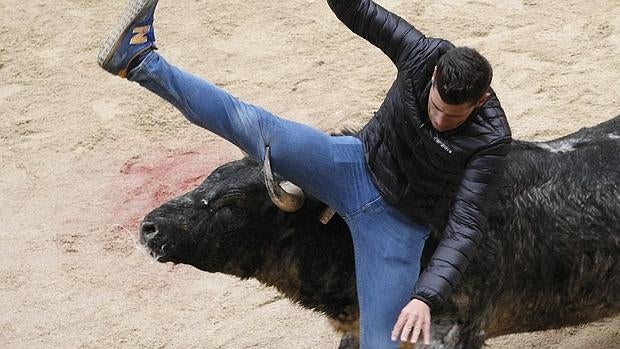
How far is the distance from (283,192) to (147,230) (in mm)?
806

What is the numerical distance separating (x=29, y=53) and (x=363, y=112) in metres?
3.40

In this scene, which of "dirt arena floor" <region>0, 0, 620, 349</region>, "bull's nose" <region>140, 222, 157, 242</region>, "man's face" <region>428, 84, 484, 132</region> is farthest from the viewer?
"dirt arena floor" <region>0, 0, 620, 349</region>

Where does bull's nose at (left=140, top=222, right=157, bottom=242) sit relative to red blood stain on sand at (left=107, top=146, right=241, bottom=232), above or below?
above

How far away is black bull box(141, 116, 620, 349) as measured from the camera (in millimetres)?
5969

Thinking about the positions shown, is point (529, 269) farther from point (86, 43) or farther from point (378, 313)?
point (86, 43)

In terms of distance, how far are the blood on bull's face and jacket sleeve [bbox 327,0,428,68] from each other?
0.98m

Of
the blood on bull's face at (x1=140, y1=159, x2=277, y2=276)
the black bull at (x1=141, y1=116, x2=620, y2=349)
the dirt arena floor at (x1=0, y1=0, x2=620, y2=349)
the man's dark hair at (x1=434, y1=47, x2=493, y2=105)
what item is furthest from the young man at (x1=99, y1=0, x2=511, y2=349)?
the dirt arena floor at (x1=0, y1=0, x2=620, y2=349)

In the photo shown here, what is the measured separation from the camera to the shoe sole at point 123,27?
18.0ft

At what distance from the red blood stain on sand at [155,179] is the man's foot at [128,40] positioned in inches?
122

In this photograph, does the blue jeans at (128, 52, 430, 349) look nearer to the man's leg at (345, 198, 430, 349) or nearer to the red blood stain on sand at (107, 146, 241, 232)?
the man's leg at (345, 198, 430, 349)

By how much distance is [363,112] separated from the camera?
30.7ft

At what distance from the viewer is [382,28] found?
5.61m

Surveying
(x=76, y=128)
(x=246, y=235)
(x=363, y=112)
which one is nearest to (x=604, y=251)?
(x=246, y=235)

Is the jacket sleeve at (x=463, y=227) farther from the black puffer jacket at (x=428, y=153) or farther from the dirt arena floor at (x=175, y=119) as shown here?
the dirt arena floor at (x=175, y=119)
